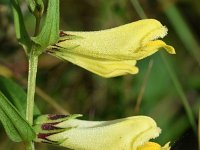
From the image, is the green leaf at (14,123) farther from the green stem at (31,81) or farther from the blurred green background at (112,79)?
the blurred green background at (112,79)

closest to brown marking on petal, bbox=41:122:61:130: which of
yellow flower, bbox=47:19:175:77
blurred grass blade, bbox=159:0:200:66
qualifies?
yellow flower, bbox=47:19:175:77

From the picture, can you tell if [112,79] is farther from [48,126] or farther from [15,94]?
[48,126]

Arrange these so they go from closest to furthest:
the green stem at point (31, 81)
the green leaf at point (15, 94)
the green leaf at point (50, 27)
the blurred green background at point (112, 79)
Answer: the green leaf at point (50, 27) < the green stem at point (31, 81) < the green leaf at point (15, 94) < the blurred green background at point (112, 79)

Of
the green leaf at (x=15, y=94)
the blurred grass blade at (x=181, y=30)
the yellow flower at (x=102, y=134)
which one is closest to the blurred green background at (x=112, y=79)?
the blurred grass blade at (x=181, y=30)

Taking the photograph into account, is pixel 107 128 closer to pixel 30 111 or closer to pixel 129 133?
pixel 129 133

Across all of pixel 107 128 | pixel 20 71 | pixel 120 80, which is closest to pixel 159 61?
pixel 120 80

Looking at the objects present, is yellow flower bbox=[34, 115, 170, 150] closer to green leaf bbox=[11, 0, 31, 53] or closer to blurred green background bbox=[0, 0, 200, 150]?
green leaf bbox=[11, 0, 31, 53]
